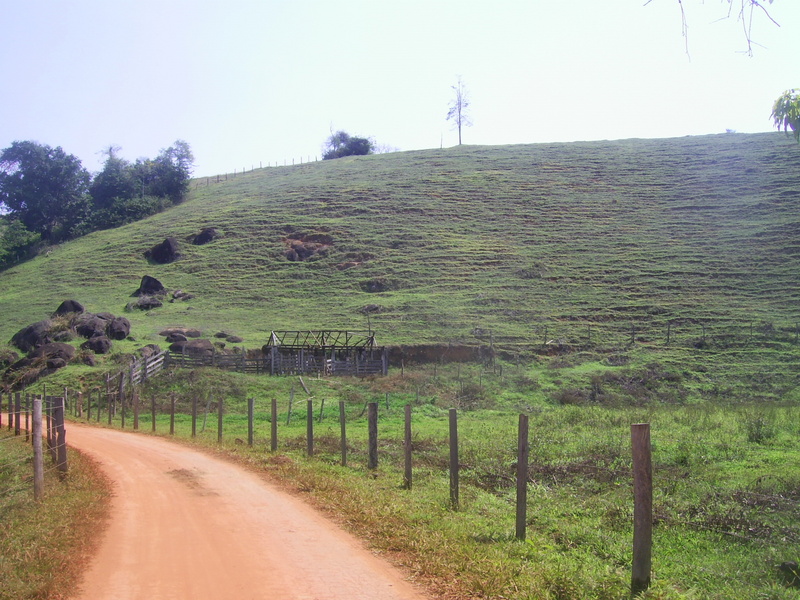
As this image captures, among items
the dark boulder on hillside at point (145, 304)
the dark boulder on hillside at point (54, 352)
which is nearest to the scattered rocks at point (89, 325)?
the dark boulder on hillside at point (54, 352)

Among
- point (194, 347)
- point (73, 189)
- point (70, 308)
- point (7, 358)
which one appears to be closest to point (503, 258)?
point (194, 347)

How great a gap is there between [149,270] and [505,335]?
38579 millimetres

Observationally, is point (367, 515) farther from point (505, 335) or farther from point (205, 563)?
point (505, 335)

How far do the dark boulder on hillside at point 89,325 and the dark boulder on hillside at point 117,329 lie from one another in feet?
1.09

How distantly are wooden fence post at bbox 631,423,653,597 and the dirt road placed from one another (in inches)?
84.7

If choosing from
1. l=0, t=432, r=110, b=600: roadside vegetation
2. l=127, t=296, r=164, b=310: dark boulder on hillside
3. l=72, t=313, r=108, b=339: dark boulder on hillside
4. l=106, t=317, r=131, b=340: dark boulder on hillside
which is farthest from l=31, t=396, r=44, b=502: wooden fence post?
l=127, t=296, r=164, b=310: dark boulder on hillside

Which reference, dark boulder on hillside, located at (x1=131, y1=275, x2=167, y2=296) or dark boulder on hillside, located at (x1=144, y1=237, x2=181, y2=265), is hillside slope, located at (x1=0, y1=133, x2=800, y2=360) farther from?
dark boulder on hillside, located at (x1=131, y1=275, x2=167, y2=296)

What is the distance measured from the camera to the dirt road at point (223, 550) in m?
7.25

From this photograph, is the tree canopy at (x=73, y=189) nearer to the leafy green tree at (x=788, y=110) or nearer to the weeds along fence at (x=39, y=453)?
the weeds along fence at (x=39, y=453)

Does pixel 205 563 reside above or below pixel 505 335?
above

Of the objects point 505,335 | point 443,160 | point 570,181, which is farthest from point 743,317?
point 443,160

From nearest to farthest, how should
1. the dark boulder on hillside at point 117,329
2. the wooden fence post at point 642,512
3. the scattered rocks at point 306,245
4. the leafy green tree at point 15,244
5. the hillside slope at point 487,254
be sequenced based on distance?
1. the wooden fence post at point 642,512
2. the dark boulder on hillside at point 117,329
3. the hillside slope at point 487,254
4. the scattered rocks at point 306,245
5. the leafy green tree at point 15,244

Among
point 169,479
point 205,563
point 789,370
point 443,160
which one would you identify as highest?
point 443,160

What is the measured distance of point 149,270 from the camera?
6850 centimetres
